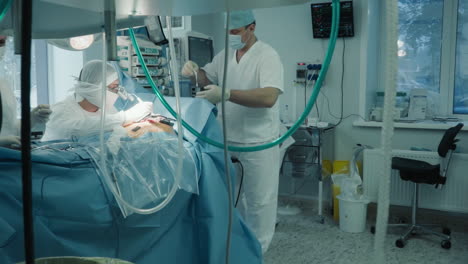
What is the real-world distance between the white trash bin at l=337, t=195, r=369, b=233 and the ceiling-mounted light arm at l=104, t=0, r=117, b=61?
101 inches

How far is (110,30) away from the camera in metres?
0.83

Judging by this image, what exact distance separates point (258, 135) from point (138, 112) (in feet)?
2.19

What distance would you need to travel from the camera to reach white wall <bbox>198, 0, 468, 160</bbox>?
3.52 m

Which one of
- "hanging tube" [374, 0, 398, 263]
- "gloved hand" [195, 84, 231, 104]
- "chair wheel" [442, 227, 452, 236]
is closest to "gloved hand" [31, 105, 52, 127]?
"gloved hand" [195, 84, 231, 104]

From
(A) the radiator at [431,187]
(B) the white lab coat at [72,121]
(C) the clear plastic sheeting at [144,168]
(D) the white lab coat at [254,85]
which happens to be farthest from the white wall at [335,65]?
(C) the clear plastic sheeting at [144,168]

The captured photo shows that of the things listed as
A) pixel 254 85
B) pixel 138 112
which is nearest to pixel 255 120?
pixel 254 85

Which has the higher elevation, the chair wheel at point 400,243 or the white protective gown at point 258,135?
the white protective gown at point 258,135

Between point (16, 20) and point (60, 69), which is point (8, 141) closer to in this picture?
point (16, 20)

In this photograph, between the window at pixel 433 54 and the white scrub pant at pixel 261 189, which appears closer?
the white scrub pant at pixel 261 189

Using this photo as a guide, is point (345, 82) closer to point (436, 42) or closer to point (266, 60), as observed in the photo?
point (436, 42)

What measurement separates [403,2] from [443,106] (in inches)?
39.4

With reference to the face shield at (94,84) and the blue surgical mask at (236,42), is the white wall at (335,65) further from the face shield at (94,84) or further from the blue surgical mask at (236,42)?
the face shield at (94,84)

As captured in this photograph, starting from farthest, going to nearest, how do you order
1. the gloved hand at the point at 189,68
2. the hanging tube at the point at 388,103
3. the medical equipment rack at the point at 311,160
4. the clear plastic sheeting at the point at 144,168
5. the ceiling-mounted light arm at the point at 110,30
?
the medical equipment rack at the point at 311,160
the gloved hand at the point at 189,68
the clear plastic sheeting at the point at 144,168
the ceiling-mounted light arm at the point at 110,30
the hanging tube at the point at 388,103

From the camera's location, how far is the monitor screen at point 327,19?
353 cm
